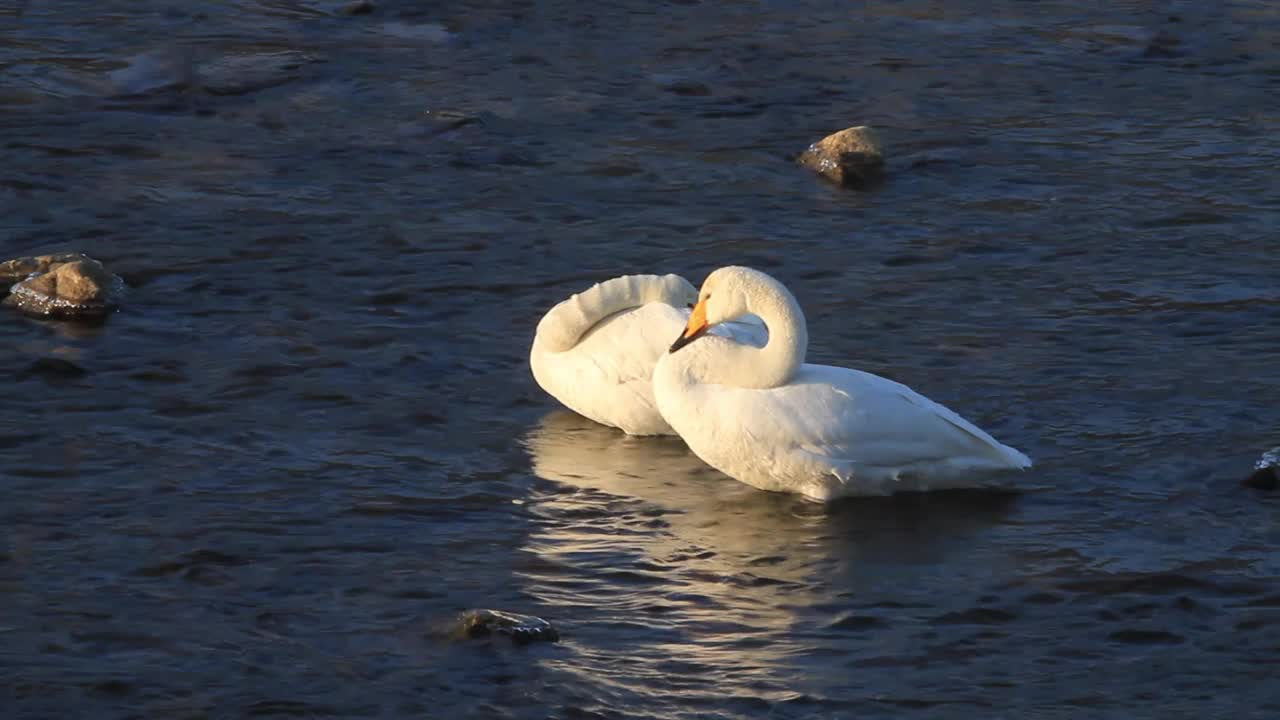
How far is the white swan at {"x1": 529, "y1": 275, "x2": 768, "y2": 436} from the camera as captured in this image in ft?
31.0

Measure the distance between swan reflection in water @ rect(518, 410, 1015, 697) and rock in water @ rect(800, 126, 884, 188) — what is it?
4.34 m

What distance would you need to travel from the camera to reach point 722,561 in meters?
8.15

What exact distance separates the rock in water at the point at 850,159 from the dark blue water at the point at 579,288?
0.17 meters

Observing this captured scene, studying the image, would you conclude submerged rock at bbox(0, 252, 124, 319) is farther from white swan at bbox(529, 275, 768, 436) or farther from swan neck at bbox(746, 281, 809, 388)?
swan neck at bbox(746, 281, 809, 388)

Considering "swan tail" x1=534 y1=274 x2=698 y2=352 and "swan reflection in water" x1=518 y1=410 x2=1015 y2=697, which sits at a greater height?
"swan tail" x1=534 y1=274 x2=698 y2=352

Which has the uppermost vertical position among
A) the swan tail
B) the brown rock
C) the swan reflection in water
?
the swan tail

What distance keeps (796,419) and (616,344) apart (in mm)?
1257

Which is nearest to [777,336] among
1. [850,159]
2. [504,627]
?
[504,627]

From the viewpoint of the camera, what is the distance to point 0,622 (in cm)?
757

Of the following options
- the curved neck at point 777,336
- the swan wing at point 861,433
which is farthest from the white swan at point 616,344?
the swan wing at point 861,433

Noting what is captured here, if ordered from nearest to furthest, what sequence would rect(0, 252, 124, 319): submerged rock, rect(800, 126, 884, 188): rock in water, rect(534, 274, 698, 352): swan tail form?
rect(534, 274, 698, 352): swan tail < rect(0, 252, 124, 319): submerged rock < rect(800, 126, 884, 188): rock in water

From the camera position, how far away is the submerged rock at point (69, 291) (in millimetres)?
10875

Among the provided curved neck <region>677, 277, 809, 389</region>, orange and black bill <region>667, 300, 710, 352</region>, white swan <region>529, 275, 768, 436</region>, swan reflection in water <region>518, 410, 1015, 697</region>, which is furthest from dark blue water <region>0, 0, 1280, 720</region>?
orange and black bill <region>667, 300, 710, 352</region>

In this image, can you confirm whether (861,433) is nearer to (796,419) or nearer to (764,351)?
(796,419)
